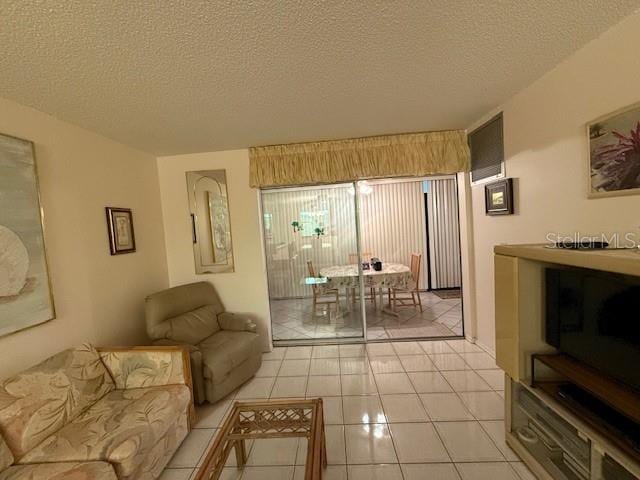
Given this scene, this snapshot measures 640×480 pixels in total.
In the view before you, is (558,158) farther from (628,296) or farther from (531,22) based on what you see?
(628,296)

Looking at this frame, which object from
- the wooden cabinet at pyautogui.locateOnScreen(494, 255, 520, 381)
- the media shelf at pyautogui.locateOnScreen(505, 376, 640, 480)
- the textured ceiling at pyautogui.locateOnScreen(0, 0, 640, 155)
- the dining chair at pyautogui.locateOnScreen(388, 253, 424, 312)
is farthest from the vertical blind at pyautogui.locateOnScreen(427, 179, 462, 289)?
the media shelf at pyautogui.locateOnScreen(505, 376, 640, 480)

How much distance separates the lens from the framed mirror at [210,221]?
3.45 meters

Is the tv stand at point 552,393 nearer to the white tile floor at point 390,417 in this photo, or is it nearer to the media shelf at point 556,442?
the media shelf at point 556,442

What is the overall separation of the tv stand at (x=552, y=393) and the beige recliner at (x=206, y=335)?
214cm

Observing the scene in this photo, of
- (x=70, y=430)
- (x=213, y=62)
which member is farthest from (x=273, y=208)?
(x=70, y=430)

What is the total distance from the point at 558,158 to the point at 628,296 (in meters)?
1.12

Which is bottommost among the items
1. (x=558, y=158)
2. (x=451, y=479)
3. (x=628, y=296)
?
(x=451, y=479)

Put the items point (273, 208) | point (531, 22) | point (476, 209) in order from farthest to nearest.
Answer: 1. point (273, 208)
2. point (476, 209)
3. point (531, 22)

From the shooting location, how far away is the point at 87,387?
6.14 feet

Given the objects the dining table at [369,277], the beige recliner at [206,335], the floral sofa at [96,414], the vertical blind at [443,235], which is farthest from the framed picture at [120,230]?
the vertical blind at [443,235]

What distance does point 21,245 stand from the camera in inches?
72.8

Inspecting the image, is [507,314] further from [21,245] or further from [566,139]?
[21,245]

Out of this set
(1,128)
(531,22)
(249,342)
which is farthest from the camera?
(249,342)

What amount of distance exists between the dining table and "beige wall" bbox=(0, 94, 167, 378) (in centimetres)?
213
